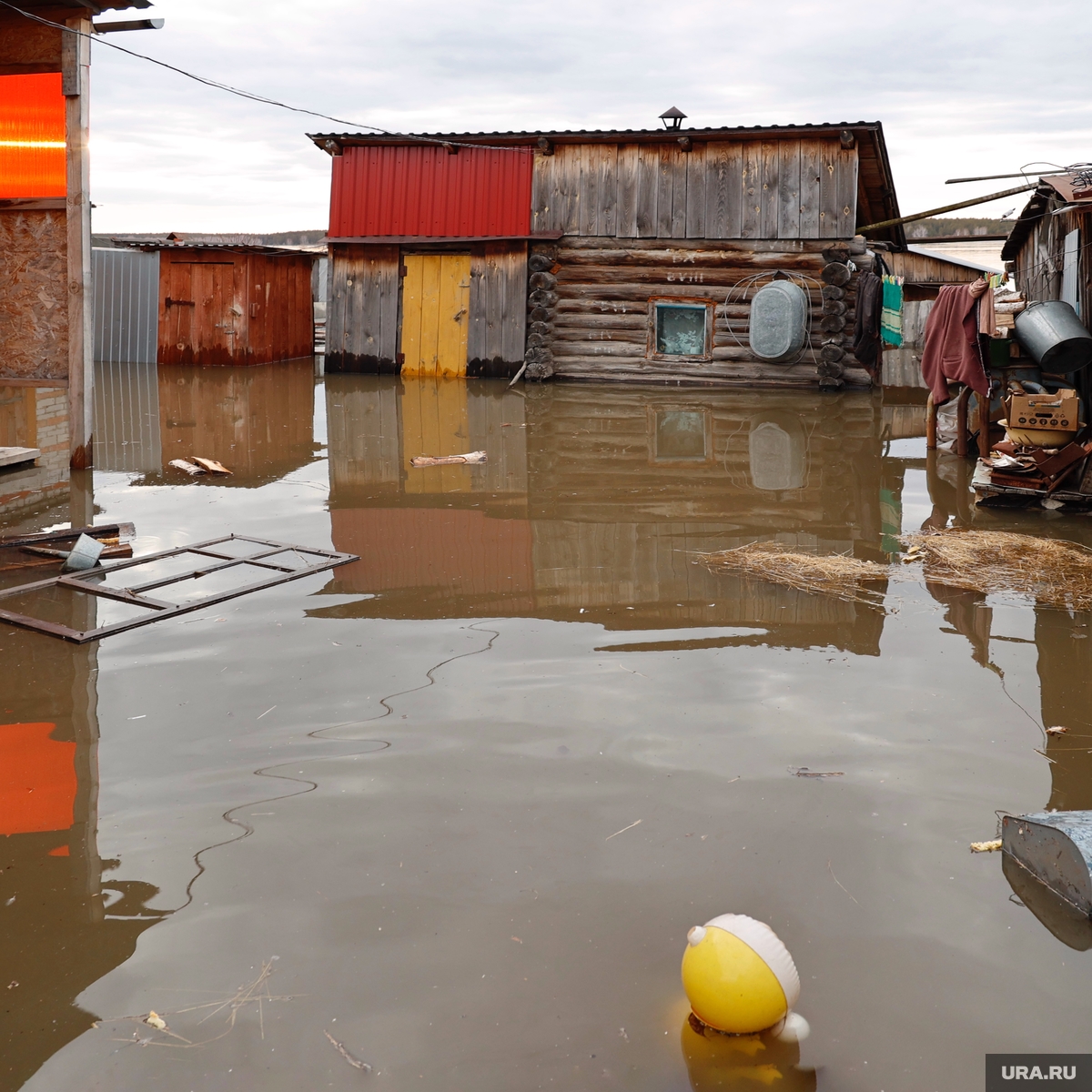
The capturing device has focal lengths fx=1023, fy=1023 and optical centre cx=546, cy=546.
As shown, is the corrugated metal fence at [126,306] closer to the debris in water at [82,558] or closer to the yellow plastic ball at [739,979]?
the debris in water at [82,558]

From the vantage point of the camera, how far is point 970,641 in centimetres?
496

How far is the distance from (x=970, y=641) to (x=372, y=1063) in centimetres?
369

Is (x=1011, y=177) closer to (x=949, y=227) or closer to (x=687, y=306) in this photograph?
(x=687, y=306)

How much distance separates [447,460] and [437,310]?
30.5ft

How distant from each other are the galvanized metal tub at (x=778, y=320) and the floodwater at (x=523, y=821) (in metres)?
9.32

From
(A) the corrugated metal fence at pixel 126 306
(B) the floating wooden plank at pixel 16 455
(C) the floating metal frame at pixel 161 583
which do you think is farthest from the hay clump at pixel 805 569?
(A) the corrugated metal fence at pixel 126 306

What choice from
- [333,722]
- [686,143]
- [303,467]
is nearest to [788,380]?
[686,143]

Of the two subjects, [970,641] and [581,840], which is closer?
[581,840]

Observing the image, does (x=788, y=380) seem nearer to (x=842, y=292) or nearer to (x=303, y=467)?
(x=842, y=292)

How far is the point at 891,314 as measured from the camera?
54.8 feet

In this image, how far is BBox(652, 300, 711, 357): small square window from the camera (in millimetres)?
17406

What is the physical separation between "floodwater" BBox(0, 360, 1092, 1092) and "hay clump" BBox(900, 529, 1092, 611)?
0.95 feet

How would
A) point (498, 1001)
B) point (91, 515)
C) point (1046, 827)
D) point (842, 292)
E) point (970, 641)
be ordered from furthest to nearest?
point (842, 292) < point (91, 515) < point (970, 641) < point (1046, 827) < point (498, 1001)

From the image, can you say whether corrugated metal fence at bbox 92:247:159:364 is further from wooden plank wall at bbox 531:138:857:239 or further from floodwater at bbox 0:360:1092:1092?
floodwater at bbox 0:360:1092:1092
